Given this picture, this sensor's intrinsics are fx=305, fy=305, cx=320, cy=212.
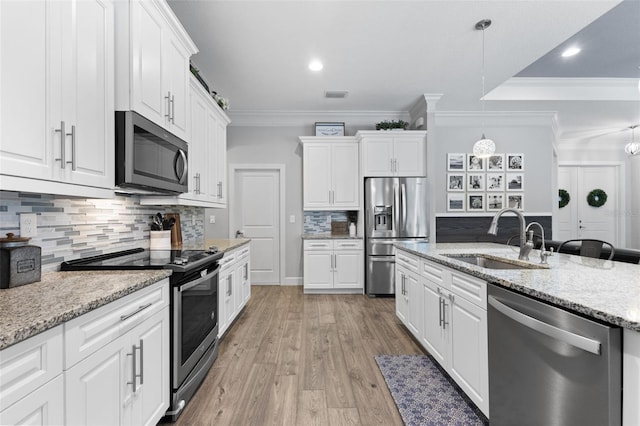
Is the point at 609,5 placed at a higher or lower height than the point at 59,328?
higher

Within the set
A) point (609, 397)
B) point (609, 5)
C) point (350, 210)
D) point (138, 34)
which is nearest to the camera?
point (609, 397)

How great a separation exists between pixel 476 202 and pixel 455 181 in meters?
0.51

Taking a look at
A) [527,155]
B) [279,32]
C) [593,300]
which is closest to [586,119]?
[527,155]

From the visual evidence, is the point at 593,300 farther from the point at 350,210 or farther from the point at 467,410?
the point at 350,210

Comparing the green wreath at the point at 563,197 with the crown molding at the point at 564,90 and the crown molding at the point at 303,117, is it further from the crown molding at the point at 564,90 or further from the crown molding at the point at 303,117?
the crown molding at the point at 303,117

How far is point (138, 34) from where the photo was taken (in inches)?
69.0

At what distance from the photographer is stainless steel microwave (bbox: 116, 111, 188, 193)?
5.50 feet

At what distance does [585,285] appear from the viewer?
1262mm

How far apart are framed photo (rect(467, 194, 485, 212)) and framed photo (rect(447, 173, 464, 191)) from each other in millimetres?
223

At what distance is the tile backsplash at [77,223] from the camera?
145 cm

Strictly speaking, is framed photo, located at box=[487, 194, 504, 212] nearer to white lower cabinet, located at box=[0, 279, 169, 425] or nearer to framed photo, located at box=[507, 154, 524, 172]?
framed photo, located at box=[507, 154, 524, 172]

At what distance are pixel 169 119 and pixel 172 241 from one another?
1256 millimetres

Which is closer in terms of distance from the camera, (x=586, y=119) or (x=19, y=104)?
(x=19, y=104)

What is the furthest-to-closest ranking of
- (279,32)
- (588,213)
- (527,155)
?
(588,213)
(527,155)
(279,32)
